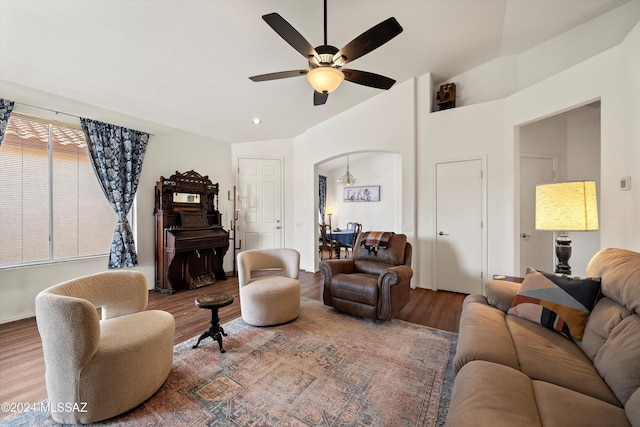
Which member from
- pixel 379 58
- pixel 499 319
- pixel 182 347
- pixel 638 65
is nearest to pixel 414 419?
pixel 499 319

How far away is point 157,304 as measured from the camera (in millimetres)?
3527

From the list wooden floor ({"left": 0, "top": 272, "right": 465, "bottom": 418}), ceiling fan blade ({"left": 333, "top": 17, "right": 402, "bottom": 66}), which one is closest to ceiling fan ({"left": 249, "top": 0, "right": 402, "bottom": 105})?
ceiling fan blade ({"left": 333, "top": 17, "right": 402, "bottom": 66})

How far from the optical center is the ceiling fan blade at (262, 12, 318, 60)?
1.71 metres

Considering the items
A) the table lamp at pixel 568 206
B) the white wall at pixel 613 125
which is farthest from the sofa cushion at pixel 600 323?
the white wall at pixel 613 125

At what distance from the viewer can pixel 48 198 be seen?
128 inches

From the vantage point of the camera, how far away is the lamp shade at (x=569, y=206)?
6.21ft

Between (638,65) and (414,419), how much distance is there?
312 cm

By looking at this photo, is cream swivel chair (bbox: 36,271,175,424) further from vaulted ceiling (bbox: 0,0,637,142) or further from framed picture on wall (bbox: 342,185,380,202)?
framed picture on wall (bbox: 342,185,380,202)

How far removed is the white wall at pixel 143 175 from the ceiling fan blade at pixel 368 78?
3512 millimetres

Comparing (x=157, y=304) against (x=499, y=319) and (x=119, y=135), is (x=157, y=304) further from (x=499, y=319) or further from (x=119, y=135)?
(x=499, y=319)

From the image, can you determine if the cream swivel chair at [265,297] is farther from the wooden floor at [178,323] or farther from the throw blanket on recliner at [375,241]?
the throw blanket on recliner at [375,241]

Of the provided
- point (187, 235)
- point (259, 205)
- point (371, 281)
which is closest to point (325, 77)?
point (371, 281)

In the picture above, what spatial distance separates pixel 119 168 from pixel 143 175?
15.3 inches

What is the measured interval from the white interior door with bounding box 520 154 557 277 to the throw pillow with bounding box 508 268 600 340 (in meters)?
2.18
